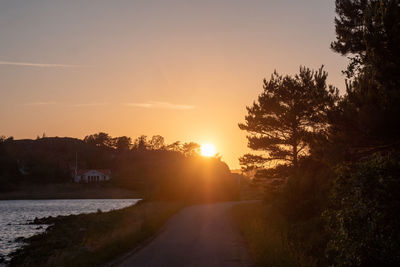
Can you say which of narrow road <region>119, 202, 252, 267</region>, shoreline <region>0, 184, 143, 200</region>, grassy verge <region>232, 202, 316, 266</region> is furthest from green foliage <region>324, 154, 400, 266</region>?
shoreline <region>0, 184, 143, 200</region>

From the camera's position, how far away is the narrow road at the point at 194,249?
48.1 ft

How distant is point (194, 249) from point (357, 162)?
302 inches

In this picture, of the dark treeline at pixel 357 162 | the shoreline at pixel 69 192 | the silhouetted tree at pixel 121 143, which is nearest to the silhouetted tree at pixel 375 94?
the dark treeline at pixel 357 162

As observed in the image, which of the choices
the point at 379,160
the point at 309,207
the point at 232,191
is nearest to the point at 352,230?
the point at 379,160

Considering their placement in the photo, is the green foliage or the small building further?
the small building

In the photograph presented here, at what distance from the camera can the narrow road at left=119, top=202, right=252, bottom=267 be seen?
14.6 m

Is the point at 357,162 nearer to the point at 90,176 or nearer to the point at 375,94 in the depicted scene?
the point at 375,94

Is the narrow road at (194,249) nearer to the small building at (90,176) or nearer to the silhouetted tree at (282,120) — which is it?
the silhouetted tree at (282,120)

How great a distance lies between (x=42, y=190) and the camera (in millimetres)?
106750

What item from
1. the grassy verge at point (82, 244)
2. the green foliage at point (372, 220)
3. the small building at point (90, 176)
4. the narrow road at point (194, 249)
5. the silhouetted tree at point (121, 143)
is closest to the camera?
the green foliage at point (372, 220)

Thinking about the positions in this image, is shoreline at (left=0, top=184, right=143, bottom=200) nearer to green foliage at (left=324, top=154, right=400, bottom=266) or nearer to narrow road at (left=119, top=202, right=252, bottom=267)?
narrow road at (left=119, top=202, right=252, bottom=267)

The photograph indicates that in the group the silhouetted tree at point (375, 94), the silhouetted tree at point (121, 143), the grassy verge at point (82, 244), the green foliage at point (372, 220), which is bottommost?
the grassy verge at point (82, 244)

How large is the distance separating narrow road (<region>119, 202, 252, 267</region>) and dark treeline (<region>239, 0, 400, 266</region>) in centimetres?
281

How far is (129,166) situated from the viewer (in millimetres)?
136375
